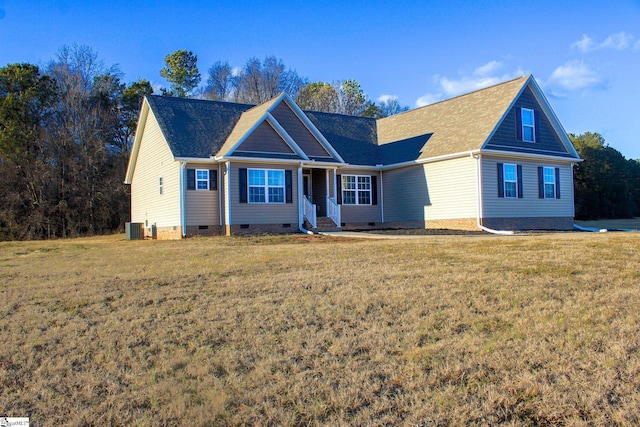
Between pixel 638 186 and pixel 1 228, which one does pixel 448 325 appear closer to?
pixel 1 228

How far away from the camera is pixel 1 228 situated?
2936 cm

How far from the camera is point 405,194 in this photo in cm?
2534

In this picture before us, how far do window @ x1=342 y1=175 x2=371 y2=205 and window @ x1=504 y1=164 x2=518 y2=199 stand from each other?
619 cm

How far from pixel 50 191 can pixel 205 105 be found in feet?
39.6

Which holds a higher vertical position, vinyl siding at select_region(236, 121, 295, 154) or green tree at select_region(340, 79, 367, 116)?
green tree at select_region(340, 79, 367, 116)

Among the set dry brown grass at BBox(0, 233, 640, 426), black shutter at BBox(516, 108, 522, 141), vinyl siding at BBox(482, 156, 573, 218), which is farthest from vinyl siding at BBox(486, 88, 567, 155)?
dry brown grass at BBox(0, 233, 640, 426)

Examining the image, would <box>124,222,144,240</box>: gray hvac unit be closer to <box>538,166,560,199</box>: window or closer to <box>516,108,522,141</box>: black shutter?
<box>516,108,522,141</box>: black shutter

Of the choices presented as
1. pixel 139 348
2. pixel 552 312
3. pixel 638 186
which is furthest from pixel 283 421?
pixel 638 186

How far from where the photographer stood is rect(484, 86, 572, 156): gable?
22.9m

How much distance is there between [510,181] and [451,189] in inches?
97.7

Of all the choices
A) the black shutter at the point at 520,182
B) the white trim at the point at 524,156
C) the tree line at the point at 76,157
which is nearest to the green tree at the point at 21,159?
the tree line at the point at 76,157

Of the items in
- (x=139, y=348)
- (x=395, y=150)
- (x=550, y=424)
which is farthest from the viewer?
(x=395, y=150)

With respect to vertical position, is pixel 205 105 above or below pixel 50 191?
above

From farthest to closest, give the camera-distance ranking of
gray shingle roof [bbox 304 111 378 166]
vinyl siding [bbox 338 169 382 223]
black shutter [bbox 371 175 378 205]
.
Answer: black shutter [bbox 371 175 378 205] < gray shingle roof [bbox 304 111 378 166] < vinyl siding [bbox 338 169 382 223]
